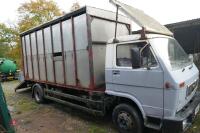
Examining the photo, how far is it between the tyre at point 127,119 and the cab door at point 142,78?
0.30m

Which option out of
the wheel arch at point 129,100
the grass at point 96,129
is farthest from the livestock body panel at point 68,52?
the wheel arch at point 129,100

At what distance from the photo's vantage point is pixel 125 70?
4.53 m

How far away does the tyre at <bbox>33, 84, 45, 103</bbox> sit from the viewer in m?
8.13

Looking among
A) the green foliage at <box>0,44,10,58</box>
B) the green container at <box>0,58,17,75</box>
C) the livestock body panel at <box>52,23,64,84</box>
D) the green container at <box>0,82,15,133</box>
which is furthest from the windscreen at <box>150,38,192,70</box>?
the green foliage at <box>0,44,10,58</box>

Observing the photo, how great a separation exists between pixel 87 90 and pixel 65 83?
1254mm

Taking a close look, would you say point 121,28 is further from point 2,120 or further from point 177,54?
point 2,120

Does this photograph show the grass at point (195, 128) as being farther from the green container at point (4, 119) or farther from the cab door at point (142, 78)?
the green container at point (4, 119)

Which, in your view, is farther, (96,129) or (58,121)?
(58,121)

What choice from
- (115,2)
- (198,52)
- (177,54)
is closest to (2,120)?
(115,2)

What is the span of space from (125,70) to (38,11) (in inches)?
910

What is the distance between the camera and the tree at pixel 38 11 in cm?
2497

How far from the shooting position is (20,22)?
25.2 m

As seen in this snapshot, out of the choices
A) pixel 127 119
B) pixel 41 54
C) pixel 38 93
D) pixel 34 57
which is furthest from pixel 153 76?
pixel 34 57

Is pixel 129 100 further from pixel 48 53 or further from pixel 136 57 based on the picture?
pixel 48 53
